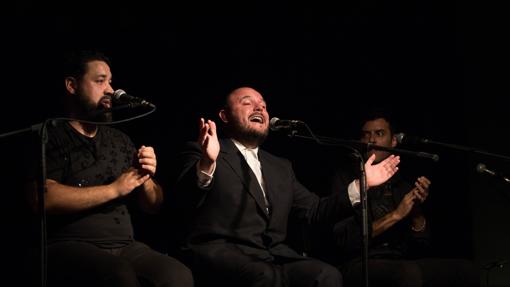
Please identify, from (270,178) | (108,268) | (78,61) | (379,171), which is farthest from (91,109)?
(379,171)

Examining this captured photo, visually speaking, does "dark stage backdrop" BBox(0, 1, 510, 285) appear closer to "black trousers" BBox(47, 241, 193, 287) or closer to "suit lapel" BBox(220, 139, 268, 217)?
"suit lapel" BBox(220, 139, 268, 217)

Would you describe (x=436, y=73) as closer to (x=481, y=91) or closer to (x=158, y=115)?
(x=481, y=91)

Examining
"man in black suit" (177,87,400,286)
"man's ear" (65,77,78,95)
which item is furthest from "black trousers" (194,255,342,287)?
"man's ear" (65,77,78,95)

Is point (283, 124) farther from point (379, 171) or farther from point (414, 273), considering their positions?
point (414, 273)

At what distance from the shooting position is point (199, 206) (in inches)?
145

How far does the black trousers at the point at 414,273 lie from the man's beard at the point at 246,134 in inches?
41.3

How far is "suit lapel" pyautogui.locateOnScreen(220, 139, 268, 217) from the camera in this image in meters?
3.90

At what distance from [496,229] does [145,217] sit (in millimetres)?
2578

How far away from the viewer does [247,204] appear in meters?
3.87

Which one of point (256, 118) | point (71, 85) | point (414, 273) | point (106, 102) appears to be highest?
point (71, 85)

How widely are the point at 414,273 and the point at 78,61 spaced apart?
2.51 metres

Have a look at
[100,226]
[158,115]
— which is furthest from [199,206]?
Result: [158,115]

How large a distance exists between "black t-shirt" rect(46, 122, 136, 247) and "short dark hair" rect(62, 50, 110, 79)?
353 mm

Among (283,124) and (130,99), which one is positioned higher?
(130,99)
